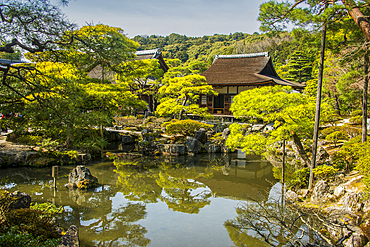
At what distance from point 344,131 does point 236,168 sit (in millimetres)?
5422

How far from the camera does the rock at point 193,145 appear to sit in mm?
15320

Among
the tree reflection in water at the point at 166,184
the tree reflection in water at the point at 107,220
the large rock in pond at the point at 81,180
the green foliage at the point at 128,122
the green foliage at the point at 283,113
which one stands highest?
the green foliage at the point at 283,113

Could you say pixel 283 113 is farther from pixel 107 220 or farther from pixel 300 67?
pixel 300 67

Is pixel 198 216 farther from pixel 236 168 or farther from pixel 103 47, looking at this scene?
pixel 236 168

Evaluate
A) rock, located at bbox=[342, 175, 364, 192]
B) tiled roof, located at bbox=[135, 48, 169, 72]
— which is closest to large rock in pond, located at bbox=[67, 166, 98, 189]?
rock, located at bbox=[342, 175, 364, 192]

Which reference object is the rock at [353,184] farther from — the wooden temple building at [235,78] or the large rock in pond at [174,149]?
the wooden temple building at [235,78]

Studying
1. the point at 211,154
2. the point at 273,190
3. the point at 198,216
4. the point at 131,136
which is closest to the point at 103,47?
the point at 198,216

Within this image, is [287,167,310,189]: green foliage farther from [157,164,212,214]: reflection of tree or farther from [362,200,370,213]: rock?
[157,164,212,214]: reflection of tree

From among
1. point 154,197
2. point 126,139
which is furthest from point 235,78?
point 154,197

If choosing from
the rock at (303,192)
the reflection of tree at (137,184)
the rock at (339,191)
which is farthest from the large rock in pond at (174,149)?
the rock at (339,191)

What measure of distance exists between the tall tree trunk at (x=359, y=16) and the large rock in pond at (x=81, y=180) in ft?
Answer: 30.1

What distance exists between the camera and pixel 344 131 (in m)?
11.5

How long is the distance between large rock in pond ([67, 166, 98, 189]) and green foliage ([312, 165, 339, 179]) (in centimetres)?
736

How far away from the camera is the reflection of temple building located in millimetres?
8328
